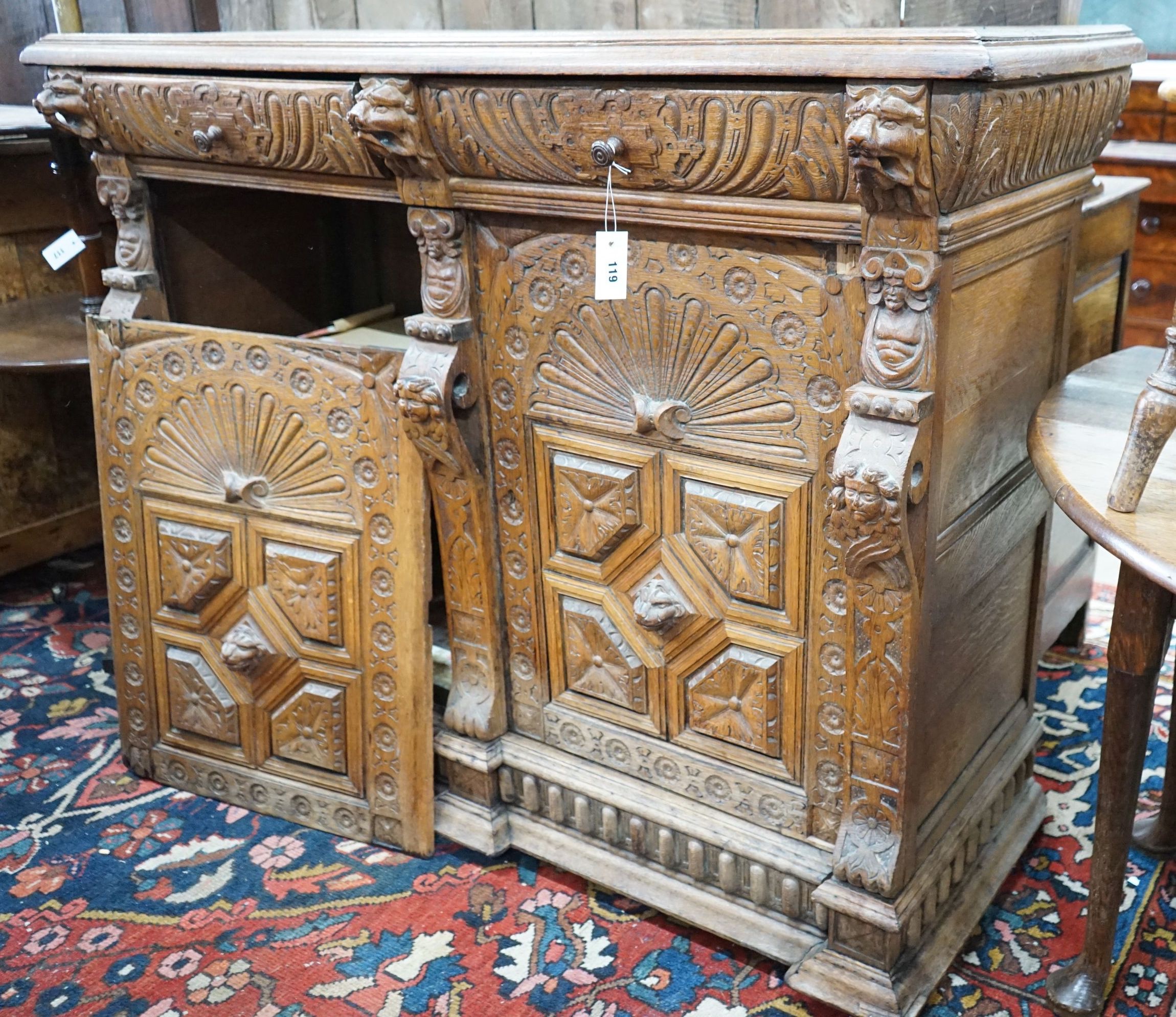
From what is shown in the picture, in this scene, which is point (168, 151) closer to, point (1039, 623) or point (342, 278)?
point (342, 278)

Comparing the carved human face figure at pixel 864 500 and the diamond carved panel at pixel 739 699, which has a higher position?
the carved human face figure at pixel 864 500

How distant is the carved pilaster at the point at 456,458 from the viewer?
191 cm

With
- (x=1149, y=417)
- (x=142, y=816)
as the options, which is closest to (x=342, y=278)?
(x=142, y=816)

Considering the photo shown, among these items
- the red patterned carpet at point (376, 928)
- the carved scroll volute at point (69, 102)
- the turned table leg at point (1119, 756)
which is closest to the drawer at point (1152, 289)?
the red patterned carpet at point (376, 928)

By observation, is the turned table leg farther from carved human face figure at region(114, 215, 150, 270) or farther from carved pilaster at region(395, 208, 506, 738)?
carved human face figure at region(114, 215, 150, 270)

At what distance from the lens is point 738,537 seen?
178 centimetres

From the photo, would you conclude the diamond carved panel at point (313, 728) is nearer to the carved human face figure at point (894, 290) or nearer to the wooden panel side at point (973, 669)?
the wooden panel side at point (973, 669)

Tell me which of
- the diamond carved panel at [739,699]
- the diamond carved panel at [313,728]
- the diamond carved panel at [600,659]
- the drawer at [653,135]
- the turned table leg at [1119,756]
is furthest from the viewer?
the diamond carved panel at [313,728]

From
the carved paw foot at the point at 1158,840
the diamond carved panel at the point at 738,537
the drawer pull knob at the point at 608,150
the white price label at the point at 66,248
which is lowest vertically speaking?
the carved paw foot at the point at 1158,840

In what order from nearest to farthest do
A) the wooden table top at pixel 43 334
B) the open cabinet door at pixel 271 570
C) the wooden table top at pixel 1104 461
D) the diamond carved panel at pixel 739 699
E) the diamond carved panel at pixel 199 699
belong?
the wooden table top at pixel 1104 461 < the diamond carved panel at pixel 739 699 < the open cabinet door at pixel 271 570 < the diamond carved panel at pixel 199 699 < the wooden table top at pixel 43 334

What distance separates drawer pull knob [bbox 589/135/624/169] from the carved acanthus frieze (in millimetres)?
302

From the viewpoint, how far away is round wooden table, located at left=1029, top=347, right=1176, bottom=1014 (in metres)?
1.42

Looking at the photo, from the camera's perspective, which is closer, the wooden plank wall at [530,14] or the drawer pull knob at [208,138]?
the wooden plank wall at [530,14]

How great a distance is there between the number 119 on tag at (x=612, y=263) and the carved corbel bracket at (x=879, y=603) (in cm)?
40
